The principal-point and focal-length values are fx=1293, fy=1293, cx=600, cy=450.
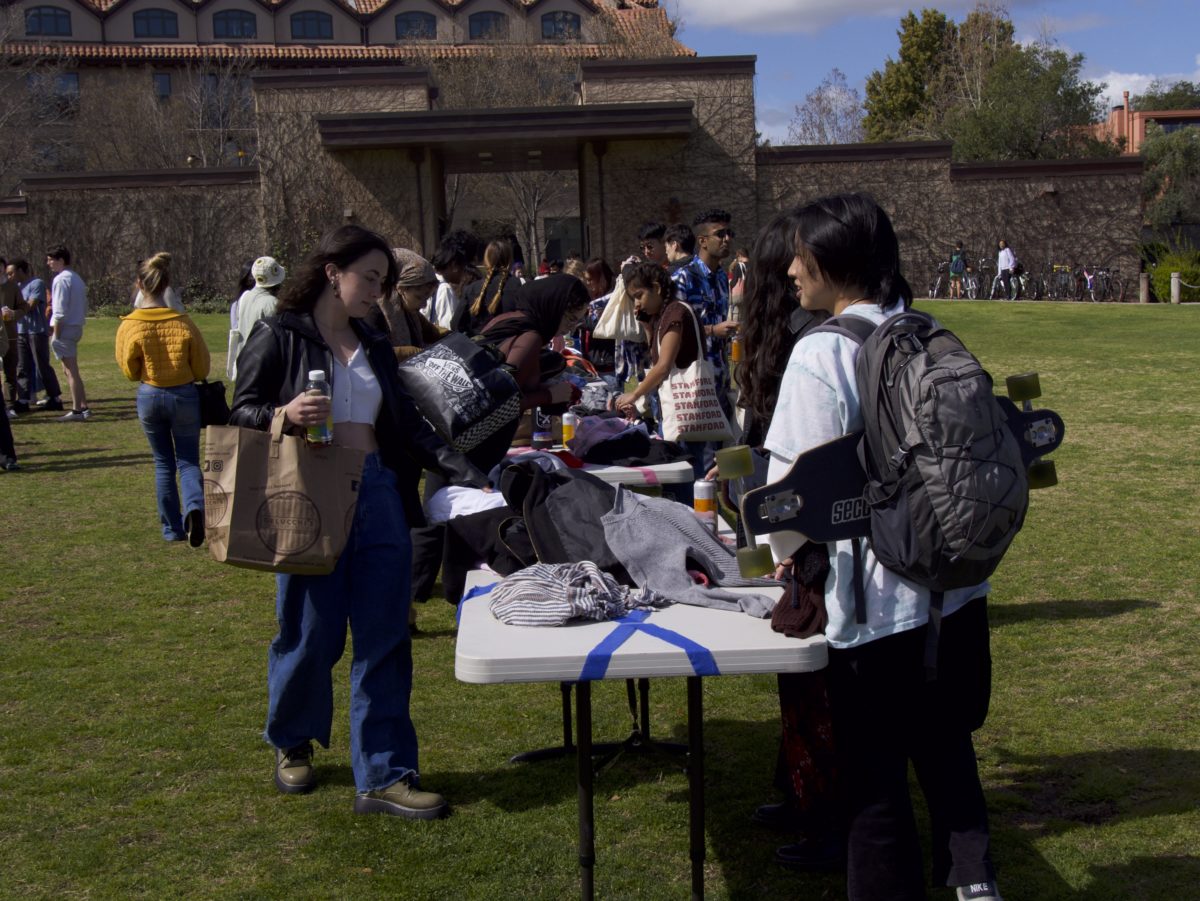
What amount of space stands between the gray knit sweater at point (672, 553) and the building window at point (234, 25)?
64.8 meters

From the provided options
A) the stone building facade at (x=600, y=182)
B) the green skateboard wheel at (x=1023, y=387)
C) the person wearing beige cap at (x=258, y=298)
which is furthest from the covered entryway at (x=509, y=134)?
the green skateboard wheel at (x=1023, y=387)

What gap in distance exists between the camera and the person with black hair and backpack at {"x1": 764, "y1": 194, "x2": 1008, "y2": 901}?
2711 mm

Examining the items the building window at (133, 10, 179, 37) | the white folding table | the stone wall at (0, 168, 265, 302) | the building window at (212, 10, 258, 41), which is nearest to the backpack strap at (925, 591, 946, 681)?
the white folding table

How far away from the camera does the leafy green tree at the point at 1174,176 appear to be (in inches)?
2067

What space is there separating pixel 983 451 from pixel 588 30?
5228 cm

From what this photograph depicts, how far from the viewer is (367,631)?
380 cm

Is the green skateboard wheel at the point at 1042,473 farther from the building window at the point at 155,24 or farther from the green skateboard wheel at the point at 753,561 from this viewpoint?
the building window at the point at 155,24

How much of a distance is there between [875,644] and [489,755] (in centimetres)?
213

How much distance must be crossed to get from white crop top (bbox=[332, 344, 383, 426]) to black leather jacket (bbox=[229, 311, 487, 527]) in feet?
0.08

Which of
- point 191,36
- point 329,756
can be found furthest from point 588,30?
point 329,756

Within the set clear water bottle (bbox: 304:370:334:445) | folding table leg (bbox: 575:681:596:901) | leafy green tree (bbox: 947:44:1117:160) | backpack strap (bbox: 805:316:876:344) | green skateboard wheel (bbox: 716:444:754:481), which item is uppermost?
leafy green tree (bbox: 947:44:1117:160)

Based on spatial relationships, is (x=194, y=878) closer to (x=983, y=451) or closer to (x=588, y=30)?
(x=983, y=451)

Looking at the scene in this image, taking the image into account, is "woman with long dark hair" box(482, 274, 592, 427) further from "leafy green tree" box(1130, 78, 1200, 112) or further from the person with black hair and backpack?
"leafy green tree" box(1130, 78, 1200, 112)

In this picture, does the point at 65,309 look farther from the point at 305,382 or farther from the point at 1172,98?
the point at 1172,98
